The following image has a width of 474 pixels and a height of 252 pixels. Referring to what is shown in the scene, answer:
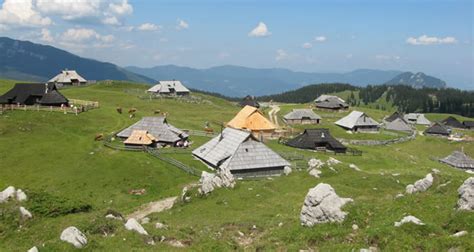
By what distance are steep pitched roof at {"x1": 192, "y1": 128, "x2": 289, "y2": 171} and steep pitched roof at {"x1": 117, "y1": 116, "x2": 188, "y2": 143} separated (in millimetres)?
11717

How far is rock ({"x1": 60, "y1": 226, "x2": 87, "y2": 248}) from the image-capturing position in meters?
20.7

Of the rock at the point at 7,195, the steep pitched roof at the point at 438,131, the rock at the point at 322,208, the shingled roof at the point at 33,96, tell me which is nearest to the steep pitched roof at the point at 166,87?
the shingled roof at the point at 33,96

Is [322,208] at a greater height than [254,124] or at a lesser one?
greater

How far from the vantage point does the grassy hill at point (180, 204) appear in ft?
70.3

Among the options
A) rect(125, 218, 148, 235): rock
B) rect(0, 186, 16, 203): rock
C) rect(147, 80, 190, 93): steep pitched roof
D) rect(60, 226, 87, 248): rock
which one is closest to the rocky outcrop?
rect(125, 218, 148, 235): rock

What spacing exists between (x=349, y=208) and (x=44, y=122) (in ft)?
207

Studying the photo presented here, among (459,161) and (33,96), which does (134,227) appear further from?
(459,161)

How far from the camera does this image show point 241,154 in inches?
2000

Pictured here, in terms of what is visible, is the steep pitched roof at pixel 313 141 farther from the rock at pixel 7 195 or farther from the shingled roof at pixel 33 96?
the rock at pixel 7 195

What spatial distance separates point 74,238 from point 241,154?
3122 centimetres

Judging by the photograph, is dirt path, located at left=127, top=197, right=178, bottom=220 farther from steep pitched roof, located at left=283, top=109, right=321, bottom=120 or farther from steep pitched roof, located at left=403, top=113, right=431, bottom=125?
steep pitched roof, located at left=403, top=113, right=431, bottom=125

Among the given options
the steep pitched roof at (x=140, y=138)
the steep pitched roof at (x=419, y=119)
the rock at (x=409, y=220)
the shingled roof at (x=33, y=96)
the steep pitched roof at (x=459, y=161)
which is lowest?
the steep pitched roof at (x=459, y=161)

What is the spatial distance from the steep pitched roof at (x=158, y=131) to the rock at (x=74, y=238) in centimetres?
4341

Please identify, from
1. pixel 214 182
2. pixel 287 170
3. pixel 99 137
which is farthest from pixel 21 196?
pixel 99 137
